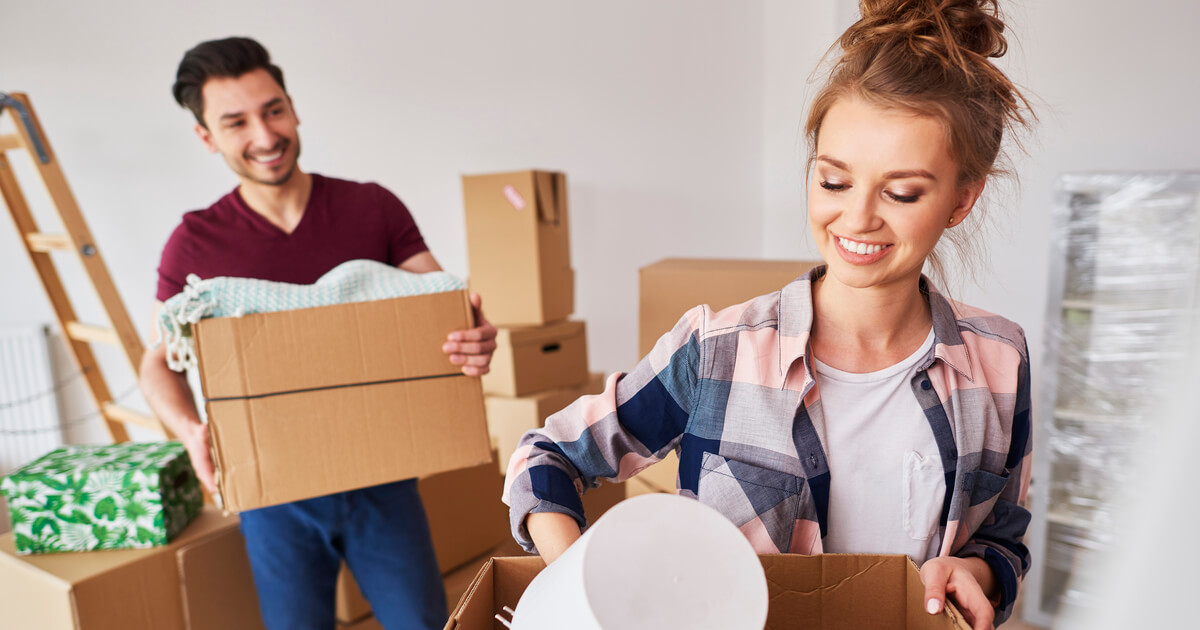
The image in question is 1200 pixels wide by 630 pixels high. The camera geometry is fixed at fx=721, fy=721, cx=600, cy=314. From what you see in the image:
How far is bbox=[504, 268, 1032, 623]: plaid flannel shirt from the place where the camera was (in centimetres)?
72

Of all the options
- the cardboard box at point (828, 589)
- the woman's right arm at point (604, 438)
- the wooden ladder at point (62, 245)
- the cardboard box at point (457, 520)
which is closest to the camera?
the cardboard box at point (828, 589)

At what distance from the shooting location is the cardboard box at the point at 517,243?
2.11 m

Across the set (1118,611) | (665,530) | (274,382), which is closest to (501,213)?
(274,382)

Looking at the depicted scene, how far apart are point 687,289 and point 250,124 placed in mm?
863

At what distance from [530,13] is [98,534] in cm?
211

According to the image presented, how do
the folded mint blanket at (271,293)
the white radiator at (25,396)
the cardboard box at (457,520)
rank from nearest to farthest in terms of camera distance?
the folded mint blanket at (271,293) → the cardboard box at (457,520) → the white radiator at (25,396)

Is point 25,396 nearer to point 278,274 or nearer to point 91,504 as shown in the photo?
point 91,504

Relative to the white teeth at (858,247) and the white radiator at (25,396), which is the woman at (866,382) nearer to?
the white teeth at (858,247)

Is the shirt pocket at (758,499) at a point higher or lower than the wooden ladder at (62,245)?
lower

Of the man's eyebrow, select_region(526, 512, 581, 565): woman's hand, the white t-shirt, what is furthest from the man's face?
the white t-shirt

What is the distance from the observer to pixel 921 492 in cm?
72

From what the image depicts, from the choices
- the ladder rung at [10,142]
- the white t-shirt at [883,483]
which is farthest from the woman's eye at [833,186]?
the ladder rung at [10,142]

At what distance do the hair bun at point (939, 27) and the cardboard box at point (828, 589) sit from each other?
0.47m

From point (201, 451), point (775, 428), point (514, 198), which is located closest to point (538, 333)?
point (514, 198)
